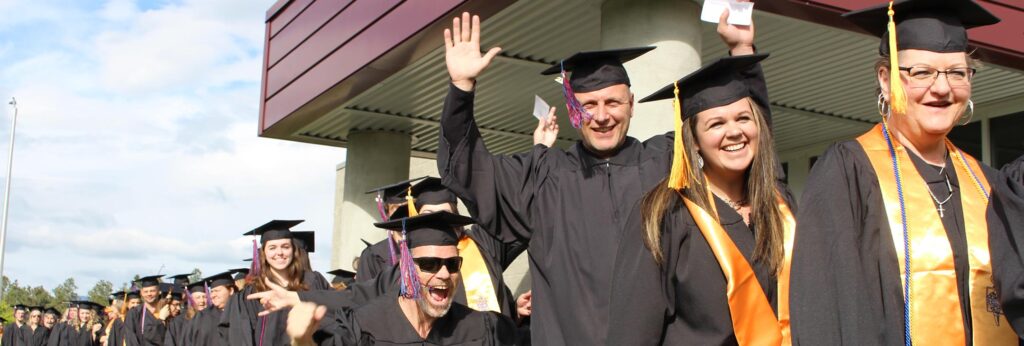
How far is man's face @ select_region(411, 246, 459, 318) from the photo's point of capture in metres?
5.50

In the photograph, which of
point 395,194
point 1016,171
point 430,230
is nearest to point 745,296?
point 1016,171

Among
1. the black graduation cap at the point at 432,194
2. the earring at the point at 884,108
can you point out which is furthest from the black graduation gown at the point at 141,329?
the earring at the point at 884,108

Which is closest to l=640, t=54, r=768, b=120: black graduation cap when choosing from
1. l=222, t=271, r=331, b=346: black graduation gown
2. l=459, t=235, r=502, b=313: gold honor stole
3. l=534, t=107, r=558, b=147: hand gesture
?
l=534, t=107, r=558, b=147: hand gesture

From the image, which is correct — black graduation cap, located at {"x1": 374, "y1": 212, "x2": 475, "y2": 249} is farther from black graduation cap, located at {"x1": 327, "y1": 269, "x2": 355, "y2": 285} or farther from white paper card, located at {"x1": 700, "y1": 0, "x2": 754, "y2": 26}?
black graduation cap, located at {"x1": 327, "y1": 269, "x2": 355, "y2": 285}

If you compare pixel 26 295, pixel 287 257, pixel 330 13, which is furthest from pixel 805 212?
pixel 26 295

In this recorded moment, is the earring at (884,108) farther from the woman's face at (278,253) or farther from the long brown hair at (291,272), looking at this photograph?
the woman's face at (278,253)

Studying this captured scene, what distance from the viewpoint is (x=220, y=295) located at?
11914 millimetres

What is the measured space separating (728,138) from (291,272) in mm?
5859

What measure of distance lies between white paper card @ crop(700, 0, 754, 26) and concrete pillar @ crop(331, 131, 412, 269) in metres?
10.5

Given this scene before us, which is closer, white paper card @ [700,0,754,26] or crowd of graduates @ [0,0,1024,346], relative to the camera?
crowd of graduates @ [0,0,1024,346]

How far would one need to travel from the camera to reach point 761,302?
10.3ft

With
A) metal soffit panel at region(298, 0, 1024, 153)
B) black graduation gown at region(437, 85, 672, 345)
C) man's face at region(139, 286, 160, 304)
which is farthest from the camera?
man's face at region(139, 286, 160, 304)

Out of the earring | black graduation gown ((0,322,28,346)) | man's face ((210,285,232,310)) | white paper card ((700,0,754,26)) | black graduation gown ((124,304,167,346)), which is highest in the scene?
white paper card ((700,0,754,26))

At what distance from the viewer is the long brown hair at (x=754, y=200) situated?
10.3 feet
